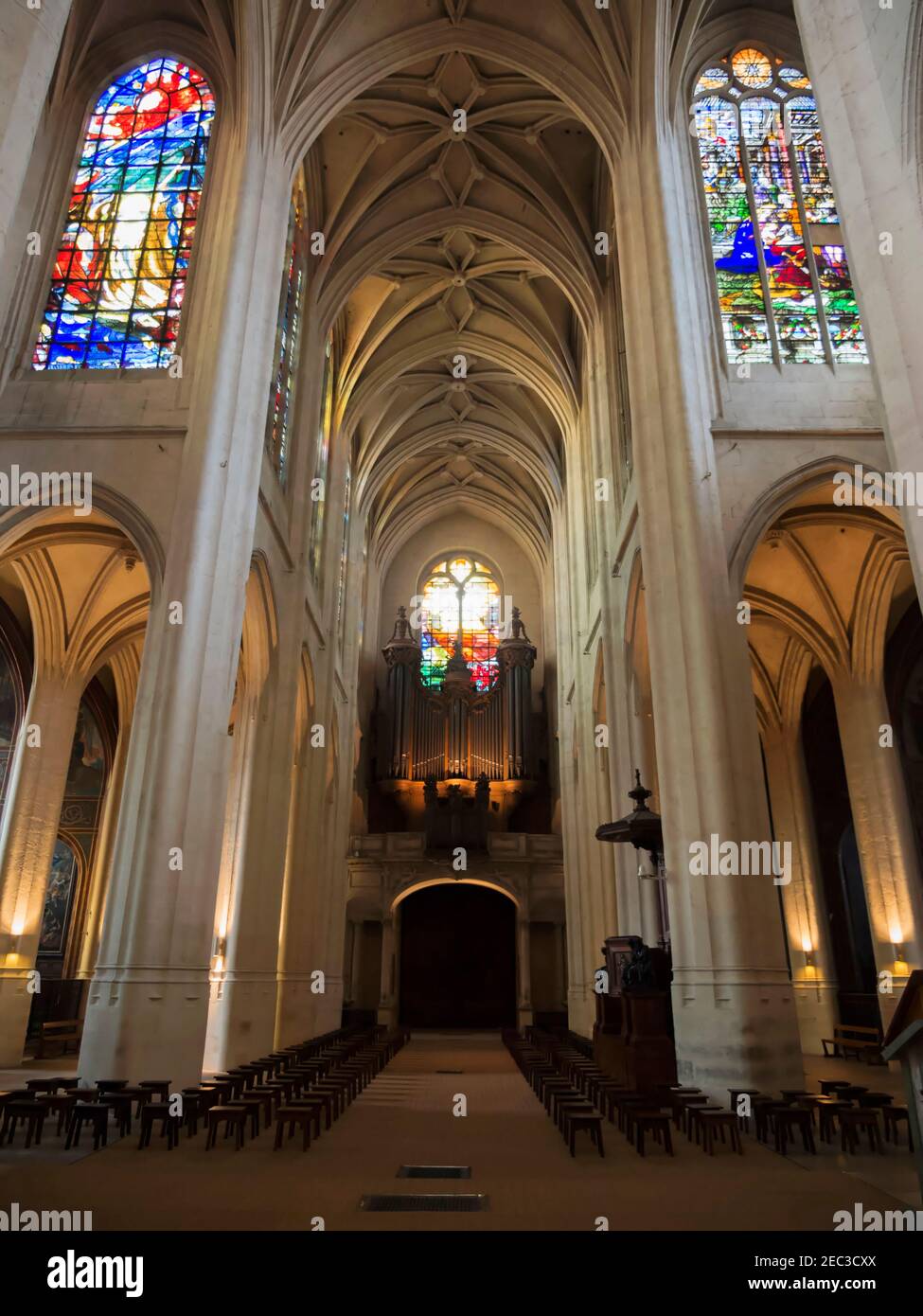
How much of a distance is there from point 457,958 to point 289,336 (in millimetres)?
18168

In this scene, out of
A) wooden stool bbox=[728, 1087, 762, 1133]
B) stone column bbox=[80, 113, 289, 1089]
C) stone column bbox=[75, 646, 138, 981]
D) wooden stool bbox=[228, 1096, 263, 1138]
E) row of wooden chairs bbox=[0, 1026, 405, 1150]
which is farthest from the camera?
stone column bbox=[75, 646, 138, 981]

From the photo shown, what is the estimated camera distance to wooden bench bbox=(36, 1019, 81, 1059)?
1541cm

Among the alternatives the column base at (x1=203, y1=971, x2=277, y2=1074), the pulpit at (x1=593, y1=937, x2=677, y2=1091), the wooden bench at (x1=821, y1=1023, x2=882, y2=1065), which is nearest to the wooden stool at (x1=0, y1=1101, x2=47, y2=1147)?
the column base at (x1=203, y1=971, x2=277, y2=1074)

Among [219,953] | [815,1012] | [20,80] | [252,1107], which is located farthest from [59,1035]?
[20,80]

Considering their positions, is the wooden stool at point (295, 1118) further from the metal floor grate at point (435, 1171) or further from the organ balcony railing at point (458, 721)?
the organ balcony railing at point (458, 721)

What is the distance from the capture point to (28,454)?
11219mm

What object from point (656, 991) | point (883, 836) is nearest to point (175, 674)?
point (656, 991)

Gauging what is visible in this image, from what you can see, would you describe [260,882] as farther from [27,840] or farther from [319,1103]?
[319,1103]

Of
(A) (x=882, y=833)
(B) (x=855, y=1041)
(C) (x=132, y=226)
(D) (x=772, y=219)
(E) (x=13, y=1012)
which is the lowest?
(B) (x=855, y=1041)

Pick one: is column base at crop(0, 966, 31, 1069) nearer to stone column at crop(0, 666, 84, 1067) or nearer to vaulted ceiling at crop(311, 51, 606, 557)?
stone column at crop(0, 666, 84, 1067)

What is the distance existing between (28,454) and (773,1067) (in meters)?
11.6

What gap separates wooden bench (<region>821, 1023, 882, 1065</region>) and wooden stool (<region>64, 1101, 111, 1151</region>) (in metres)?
12.5

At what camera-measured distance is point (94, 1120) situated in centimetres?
669
